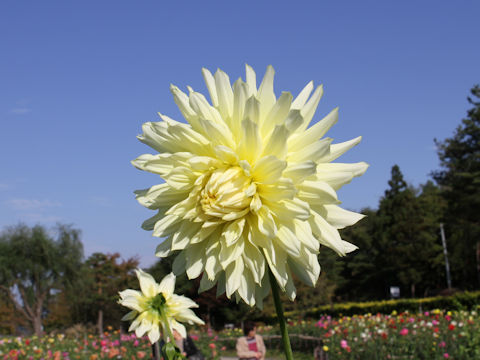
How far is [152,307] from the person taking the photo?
Result: 65.7 inches

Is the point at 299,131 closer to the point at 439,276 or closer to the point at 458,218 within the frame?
the point at 458,218

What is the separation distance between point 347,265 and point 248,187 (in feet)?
157

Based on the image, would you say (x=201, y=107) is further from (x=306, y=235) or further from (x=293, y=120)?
(x=306, y=235)

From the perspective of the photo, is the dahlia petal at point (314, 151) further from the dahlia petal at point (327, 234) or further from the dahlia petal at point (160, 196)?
the dahlia petal at point (160, 196)

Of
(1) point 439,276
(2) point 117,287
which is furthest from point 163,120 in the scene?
(1) point 439,276

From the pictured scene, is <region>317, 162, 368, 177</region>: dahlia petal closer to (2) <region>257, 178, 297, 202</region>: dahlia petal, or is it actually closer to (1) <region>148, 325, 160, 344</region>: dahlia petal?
(2) <region>257, 178, 297, 202</region>: dahlia petal

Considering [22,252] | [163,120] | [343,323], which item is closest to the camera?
[163,120]

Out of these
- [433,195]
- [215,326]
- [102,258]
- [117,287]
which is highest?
[433,195]

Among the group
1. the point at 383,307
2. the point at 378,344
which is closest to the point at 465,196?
the point at 383,307

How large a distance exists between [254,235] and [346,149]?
0.25 metres

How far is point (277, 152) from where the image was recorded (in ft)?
3.11

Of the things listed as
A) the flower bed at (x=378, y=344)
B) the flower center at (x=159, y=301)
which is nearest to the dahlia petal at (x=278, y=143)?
the flower center at (x=159, y=301)

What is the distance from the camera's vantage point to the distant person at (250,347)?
361 inches

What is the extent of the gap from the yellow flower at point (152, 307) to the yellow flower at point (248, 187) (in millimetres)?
618
